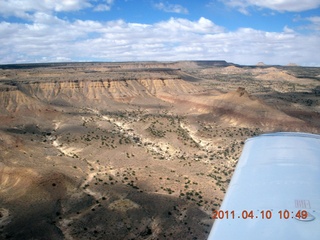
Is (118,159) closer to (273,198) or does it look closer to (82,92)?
(273,198)

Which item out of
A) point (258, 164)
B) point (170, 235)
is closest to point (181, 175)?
point (170, 235)

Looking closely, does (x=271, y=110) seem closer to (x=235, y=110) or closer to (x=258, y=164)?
(x=235, y=110)
